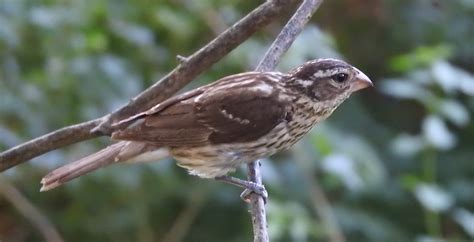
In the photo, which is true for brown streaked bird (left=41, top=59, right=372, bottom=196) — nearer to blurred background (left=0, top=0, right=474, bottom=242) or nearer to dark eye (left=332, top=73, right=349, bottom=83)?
dark eye (left=332, top=73, right=349, bottom=83)

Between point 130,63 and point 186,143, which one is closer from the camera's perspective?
point 186,143

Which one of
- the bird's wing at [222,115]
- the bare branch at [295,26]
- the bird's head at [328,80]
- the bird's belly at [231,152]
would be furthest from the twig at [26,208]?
the bare branch at [295,26]

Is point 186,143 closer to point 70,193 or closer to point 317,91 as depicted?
point 317,91

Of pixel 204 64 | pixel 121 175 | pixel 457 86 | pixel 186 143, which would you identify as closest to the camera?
pixel 204 64

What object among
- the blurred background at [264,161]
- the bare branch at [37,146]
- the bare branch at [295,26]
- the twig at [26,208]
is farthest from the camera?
the twig at [26,208]

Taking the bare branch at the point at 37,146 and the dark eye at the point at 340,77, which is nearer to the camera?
the bare branch at the point at 37,146

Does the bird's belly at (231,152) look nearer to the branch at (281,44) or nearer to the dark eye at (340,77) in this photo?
the branch at (281,44)

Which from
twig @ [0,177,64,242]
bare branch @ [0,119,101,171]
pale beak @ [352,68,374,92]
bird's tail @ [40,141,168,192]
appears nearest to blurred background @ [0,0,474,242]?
twig @ [0,177,64,242]

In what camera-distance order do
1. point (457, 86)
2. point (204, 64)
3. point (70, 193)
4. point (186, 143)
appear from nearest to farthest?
point (204, 64) < point (186, 143) < point (457, 86) < point (70, 193)

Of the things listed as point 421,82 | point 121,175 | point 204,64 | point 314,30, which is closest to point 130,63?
point 121,175
